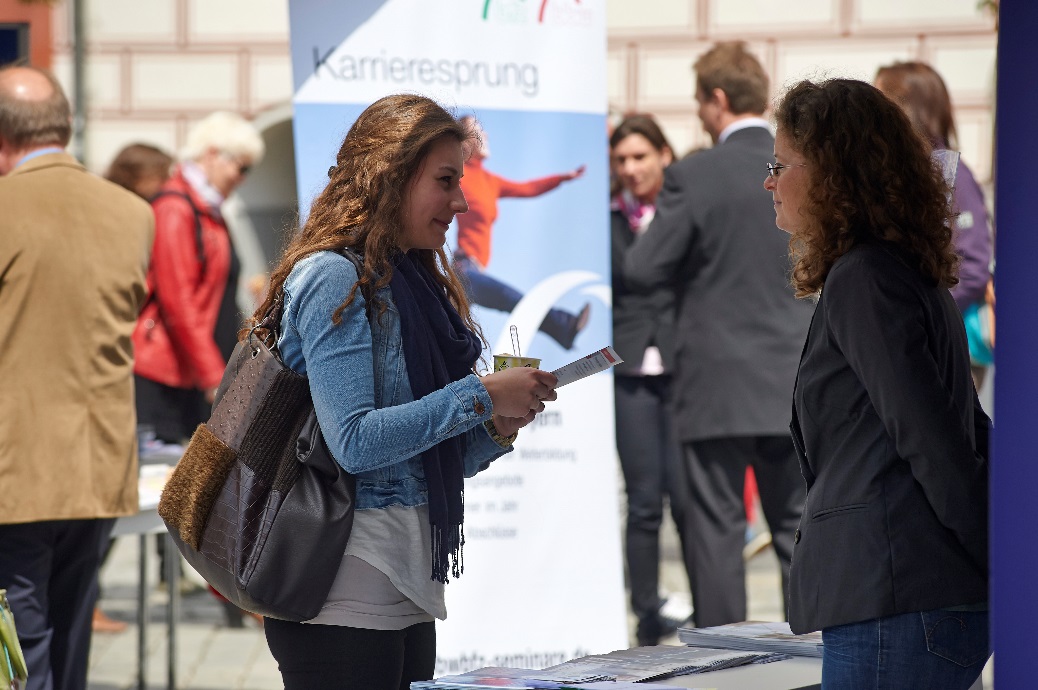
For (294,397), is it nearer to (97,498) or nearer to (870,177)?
(870,177)

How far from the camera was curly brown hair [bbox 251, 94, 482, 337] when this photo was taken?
2287 mm

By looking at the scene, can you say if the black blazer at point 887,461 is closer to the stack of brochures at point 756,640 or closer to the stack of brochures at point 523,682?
the stack of brochures at point 523,682

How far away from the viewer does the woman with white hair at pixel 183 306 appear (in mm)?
5633

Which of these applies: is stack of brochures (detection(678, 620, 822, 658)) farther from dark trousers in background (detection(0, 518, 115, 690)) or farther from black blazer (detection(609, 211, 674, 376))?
black blazer (detection(609, 211, 674, 376))

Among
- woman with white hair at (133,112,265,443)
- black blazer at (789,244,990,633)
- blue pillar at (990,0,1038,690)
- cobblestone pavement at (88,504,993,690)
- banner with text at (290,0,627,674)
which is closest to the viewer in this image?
blue pillar at (990,0,1038,690)

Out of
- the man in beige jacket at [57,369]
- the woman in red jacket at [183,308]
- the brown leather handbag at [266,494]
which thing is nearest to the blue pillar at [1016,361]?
the brown leather handbag at [266,494]

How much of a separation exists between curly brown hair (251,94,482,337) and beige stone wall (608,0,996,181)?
295 inches

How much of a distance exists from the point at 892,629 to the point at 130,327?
Answer: 246 centimetres

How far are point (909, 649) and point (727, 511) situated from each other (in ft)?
8.82

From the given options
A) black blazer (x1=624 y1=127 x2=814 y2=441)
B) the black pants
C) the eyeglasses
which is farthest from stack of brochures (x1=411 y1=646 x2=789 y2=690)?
black blazer (x1=624 y1=127 x2=814 y2=441)

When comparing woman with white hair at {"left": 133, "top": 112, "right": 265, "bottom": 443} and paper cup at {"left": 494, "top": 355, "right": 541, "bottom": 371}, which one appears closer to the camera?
paper cup at {"left": 494, "top": 355, "right": 541, "bottom": 371}

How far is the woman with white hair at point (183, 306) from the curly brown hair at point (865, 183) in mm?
3961

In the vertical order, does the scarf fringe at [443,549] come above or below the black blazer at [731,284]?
below

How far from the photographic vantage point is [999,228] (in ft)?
5.32
